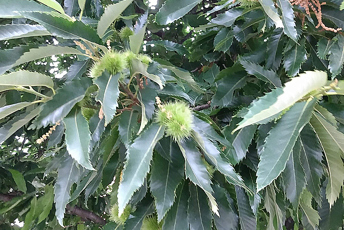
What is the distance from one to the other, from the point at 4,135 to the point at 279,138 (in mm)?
500

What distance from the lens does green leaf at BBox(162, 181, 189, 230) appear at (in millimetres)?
584

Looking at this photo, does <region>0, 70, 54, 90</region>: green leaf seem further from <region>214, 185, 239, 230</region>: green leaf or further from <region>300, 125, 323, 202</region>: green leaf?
<region>300, 125, 323, 202</region>: green leaf

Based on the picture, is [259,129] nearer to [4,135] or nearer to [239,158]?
[239,158]

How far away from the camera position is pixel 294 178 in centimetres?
57

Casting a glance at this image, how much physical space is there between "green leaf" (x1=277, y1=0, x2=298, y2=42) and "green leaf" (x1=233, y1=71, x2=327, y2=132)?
0.61 feet

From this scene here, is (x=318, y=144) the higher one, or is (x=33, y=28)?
(x=33, y=28)

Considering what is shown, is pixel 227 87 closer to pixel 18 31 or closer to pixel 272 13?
pixel 272 13

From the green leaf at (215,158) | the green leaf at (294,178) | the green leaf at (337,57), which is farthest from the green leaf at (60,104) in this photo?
the green leaf at (337,57)

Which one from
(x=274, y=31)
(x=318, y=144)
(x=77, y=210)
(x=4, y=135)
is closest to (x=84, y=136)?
(x=4, y=135)

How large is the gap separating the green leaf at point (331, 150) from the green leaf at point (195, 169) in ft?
0.73

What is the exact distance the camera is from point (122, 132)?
53 cm

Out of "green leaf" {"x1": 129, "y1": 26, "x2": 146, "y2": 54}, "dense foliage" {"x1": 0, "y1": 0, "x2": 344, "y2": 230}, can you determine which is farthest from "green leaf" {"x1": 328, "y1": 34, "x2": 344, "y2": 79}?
"green leaf" {"x1": 129, "y1": 26, "x2": 146, "y2": 54}

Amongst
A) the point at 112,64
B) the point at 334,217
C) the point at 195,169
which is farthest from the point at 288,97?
the point at 334,217

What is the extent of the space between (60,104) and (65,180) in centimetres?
18
